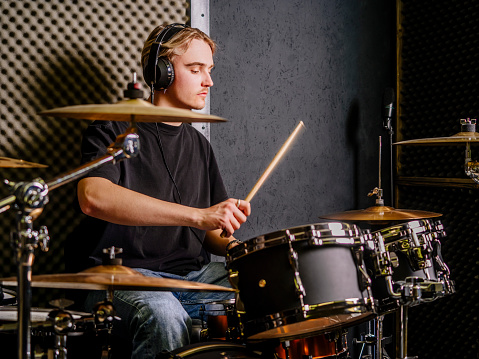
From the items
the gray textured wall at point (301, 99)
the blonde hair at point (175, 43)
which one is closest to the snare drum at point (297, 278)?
the blonde hair at point (175, 43)

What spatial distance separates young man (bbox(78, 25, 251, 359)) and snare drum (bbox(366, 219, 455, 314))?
0.55 metres

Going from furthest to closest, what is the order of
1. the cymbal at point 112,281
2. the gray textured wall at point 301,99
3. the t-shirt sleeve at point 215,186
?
1. the gray textured wall at point 301,99
2. the t-shirt sleeve at point 215,186
3. the cymbal at point 112,281

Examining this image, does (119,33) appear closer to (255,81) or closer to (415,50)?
(255,81)

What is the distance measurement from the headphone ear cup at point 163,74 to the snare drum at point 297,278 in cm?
93

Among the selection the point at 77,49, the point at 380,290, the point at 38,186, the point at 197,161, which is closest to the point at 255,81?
the point at 197,161

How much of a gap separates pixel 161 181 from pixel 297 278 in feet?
3.07

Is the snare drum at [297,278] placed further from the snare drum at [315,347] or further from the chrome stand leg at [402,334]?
the chrome stand leg at [402,334]

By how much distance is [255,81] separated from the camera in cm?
323

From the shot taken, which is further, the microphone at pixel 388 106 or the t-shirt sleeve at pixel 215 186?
the microphone at pixel 388 106

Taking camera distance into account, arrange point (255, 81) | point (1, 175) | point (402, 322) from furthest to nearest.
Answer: point (255, 81), point (1, 175), point (402, 322)

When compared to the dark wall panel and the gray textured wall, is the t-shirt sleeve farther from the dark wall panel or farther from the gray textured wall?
the dark wall panel

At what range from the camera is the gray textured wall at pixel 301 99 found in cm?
317

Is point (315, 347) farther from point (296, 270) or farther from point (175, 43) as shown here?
point (175, 43)

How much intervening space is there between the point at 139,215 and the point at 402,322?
1.09 m
